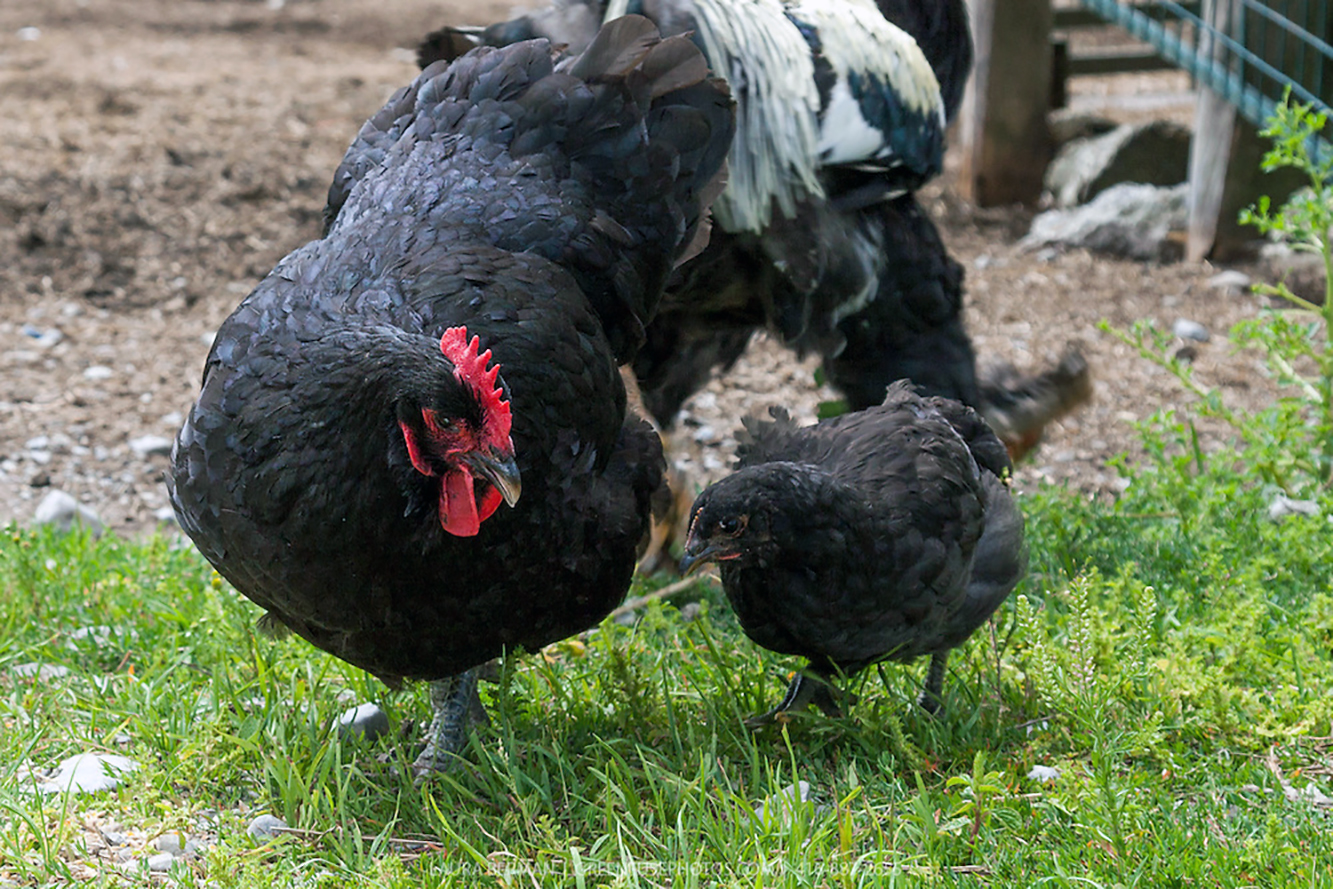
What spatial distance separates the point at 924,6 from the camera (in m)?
5.02

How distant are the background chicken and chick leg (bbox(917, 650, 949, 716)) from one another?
1003 millimetres

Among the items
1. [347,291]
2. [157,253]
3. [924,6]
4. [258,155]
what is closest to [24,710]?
[347,291]

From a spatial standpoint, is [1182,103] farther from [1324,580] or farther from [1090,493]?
[1324,580]

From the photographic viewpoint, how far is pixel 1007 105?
28.3 ft

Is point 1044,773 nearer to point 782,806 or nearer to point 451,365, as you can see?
point 782,806

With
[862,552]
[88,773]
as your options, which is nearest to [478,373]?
[862,552]

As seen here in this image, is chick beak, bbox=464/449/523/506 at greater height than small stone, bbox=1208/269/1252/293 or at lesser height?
greater

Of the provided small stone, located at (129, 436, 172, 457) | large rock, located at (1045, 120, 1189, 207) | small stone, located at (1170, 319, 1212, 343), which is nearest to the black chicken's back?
small stone, located at (129, 436, 172, 457)

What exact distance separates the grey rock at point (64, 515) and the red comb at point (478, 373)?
2898 mm

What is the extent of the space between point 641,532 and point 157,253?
16.9 feet

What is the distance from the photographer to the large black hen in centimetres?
287

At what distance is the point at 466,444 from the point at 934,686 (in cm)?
172

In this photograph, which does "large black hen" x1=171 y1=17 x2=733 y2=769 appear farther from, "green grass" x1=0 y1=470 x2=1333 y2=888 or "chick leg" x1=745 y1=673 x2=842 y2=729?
"chick leg" x1=745 y1=673 x2=842 y2=729

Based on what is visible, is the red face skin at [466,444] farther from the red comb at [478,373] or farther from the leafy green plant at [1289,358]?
the leafy green plant at [1289,358]
